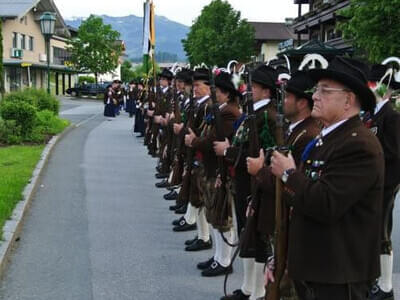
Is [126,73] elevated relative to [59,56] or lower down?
lower down

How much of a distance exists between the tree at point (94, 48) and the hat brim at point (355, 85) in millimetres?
49845

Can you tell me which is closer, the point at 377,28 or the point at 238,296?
the point at 238,296

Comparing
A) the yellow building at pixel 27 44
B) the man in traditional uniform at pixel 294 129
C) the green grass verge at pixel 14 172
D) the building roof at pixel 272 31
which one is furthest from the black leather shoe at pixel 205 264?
the building roof at pixel 272 31

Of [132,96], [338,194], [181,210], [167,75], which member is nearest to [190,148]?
[181,210]

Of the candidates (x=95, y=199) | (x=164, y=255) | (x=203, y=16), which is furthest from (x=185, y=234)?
(x=203, y=16)

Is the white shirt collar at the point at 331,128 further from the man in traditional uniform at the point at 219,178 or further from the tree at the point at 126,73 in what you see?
the tree at the point at 126,73

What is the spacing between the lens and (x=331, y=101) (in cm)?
299

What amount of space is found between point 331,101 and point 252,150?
1118mm

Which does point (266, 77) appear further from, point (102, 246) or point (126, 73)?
point (126, 73)

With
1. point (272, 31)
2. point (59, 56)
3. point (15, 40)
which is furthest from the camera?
point (272, 31)

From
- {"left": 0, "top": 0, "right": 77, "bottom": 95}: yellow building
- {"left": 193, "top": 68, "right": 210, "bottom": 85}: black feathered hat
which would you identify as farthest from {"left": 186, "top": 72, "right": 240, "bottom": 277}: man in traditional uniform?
{"left": 0, "top": 0, "right": 77, "bottom": 95}: yellow building

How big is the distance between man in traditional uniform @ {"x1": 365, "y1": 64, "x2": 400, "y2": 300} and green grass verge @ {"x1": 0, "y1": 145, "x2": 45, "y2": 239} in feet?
13.7

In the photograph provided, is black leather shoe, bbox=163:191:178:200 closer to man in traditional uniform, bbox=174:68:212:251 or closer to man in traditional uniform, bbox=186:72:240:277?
man in traditional uniform, bbox=174:68:212:251

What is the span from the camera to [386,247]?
4.74m
